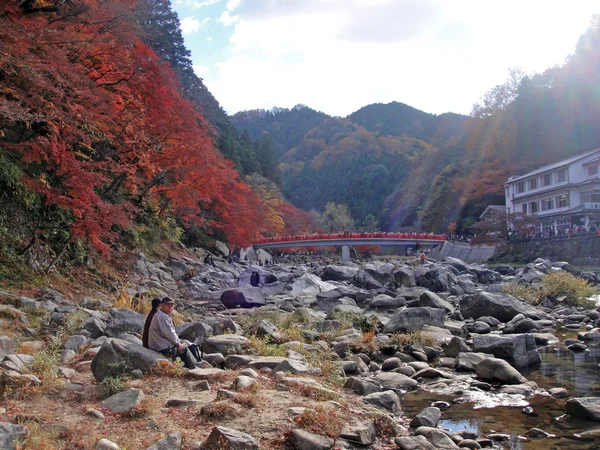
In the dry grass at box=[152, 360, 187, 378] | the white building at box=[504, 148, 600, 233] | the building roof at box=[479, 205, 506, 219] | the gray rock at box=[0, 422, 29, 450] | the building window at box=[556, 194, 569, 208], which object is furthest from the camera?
the building roof at box=[479, 205, 506, 219]

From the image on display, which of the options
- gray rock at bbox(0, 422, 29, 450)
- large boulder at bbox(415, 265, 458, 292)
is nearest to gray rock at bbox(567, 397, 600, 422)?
gray rock at bbox(0, 422, 29, 450)

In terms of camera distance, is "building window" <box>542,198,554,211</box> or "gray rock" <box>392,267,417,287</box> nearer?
"gray rock" <box>392,267,417,287</box>

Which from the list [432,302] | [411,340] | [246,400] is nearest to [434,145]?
[432,302]

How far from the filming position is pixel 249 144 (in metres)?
→ 66.2

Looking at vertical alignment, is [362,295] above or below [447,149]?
below

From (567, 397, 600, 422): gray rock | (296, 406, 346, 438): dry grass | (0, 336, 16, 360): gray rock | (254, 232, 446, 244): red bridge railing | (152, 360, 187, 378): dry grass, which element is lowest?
(567, 397, 600, 422): gray rock

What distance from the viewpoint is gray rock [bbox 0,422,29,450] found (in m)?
4.02

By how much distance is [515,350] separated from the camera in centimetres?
970

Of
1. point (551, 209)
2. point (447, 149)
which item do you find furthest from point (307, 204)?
point (551, 209)

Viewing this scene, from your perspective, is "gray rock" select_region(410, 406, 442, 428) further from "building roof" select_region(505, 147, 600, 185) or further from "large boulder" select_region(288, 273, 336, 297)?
"building roof" select_region(505, 147, 600, 185)

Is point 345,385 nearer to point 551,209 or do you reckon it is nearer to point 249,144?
point 551,209

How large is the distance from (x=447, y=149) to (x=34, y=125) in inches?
3004

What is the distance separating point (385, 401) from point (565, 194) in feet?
140

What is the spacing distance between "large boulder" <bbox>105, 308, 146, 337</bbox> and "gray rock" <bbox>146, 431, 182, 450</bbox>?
17.4 ft
